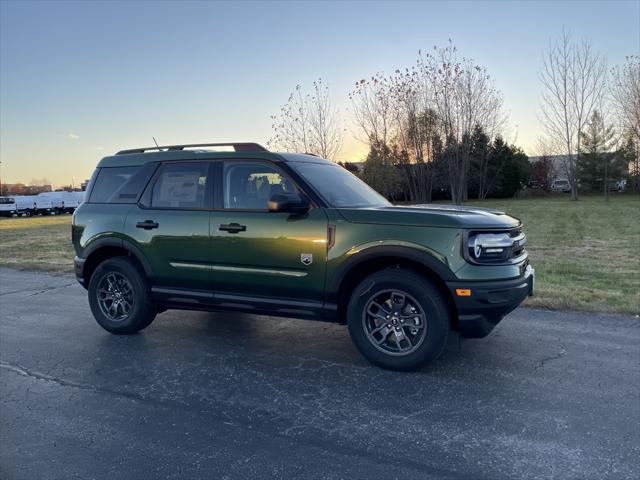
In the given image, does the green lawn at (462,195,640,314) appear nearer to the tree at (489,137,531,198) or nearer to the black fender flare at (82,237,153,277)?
the black fender flare at (82,237,153,277)

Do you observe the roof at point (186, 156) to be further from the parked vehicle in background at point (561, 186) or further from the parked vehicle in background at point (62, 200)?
the parked vehicle in background at point (561, 186)

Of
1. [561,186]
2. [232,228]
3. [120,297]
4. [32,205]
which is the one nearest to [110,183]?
[120,297]

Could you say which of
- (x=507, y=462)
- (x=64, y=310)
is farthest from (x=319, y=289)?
(x=64, y=310)

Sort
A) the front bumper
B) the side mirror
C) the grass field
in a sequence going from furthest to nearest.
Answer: the grass field
the side mirror
the front bumper

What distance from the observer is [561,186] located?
197ft

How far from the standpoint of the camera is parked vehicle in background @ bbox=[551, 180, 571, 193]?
5859 cm

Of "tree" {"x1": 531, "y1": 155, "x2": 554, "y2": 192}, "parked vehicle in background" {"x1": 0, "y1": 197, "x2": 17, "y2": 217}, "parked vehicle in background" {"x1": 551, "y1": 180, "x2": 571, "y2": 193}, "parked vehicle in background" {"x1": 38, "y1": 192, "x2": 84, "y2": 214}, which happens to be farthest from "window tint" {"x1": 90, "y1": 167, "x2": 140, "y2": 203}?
"parked vehicle in background" {"x1": 551, "y1": 180, "x2": 571, "y2": 193}

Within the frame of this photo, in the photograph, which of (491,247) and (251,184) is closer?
(491,247)

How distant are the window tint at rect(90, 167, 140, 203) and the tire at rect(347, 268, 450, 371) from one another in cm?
298

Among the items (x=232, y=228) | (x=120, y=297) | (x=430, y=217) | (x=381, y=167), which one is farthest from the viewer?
(x=381, y=167)

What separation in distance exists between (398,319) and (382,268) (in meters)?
0.46

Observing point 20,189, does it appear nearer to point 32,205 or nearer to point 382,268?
point 32,205

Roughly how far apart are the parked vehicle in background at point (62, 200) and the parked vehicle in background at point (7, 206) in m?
3.45

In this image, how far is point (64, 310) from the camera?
22.9ft
